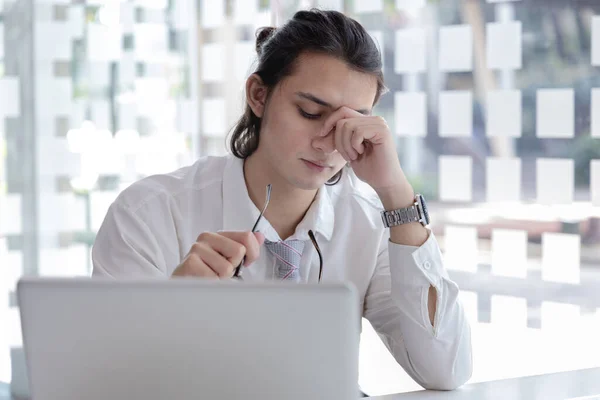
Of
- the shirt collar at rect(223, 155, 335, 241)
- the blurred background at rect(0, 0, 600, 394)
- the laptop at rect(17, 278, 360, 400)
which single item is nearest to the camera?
the laptop at rect(17, 278, 360, 400)

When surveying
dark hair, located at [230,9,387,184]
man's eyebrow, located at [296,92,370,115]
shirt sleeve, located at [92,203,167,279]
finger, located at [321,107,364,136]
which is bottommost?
shirt sleeve, located at [92,203,167,279]

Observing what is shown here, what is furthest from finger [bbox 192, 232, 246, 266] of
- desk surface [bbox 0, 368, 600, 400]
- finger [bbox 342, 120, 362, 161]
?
finger [bbox 342, 120, 362, 161]

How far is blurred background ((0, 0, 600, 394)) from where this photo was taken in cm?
262

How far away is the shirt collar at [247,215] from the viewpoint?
1805 millimetres

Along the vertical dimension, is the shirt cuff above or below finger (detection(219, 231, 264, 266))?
below

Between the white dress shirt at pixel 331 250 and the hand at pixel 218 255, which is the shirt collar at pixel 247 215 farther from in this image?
the hand at pixel 218 255

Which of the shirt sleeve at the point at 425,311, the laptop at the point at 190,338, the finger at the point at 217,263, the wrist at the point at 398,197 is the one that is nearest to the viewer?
the laptop at the point at 190,338

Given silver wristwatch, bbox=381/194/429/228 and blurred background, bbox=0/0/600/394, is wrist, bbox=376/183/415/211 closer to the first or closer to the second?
silver wristwatch, bbox=381/194/429/228

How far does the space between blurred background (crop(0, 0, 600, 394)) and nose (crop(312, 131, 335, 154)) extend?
43 centimetres

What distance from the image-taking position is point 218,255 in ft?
4.25

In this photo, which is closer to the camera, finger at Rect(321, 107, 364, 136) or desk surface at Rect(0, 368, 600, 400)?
desk surface at Rect(0, 368, 600, 400)

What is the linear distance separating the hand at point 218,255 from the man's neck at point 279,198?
0.52 m

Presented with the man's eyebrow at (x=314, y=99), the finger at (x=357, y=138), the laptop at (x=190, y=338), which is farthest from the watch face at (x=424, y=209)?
the laptop at (x=190, y=338)

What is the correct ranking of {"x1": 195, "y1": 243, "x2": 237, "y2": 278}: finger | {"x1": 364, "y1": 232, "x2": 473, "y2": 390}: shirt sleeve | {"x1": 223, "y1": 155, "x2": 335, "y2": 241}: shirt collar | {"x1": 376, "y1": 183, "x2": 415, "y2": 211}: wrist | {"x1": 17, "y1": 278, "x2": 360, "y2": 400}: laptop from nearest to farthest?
{"x1": 17, "y1": 278, "x2": 360, "y2": 400}: laptop, {"x1": 195, "y1": 243, "x2": 237, "y2": 278}: finger, {"x1": 364, "y1": 232, "x2": 473, "y2": 390}: shirt sleeve, {"x1": 376, "y1": 183, "x2": 415, "y2": 211}: wrist, {"x1": 223, "y1": 155, "x2": 335, "y2": 241}: shirt collar
